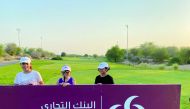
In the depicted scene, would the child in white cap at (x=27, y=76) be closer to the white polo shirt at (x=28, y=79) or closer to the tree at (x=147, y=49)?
the white polo shirt at (x=28, y=79)

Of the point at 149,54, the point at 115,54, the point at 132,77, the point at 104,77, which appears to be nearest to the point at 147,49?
the point at 149,54

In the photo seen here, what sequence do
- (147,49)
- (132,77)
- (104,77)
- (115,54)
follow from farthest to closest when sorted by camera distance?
(147,49)
(115,54)
(132,77)
(104,77)

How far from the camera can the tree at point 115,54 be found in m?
125

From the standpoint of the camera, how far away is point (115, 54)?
126188 millimetres

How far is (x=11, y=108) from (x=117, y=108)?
1951 mm

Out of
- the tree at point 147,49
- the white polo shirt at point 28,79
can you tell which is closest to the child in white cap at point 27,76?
the white polo shirt at point 28,79

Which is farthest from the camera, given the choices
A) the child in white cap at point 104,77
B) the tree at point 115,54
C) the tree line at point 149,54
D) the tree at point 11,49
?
the tree at point 11,49

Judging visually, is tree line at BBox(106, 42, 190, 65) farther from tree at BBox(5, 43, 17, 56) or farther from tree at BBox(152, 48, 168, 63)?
tree at BBox(5, 43, 17, 56)

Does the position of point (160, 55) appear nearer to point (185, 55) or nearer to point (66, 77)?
point (185, 55)

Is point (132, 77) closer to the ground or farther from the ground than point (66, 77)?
closer to the ground

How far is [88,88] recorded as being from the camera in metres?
7.35

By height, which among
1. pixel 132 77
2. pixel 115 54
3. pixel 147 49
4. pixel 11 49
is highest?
pixel 11 49

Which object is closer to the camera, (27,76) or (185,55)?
(27,76)

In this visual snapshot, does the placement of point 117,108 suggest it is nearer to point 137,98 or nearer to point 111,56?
point 137,98
